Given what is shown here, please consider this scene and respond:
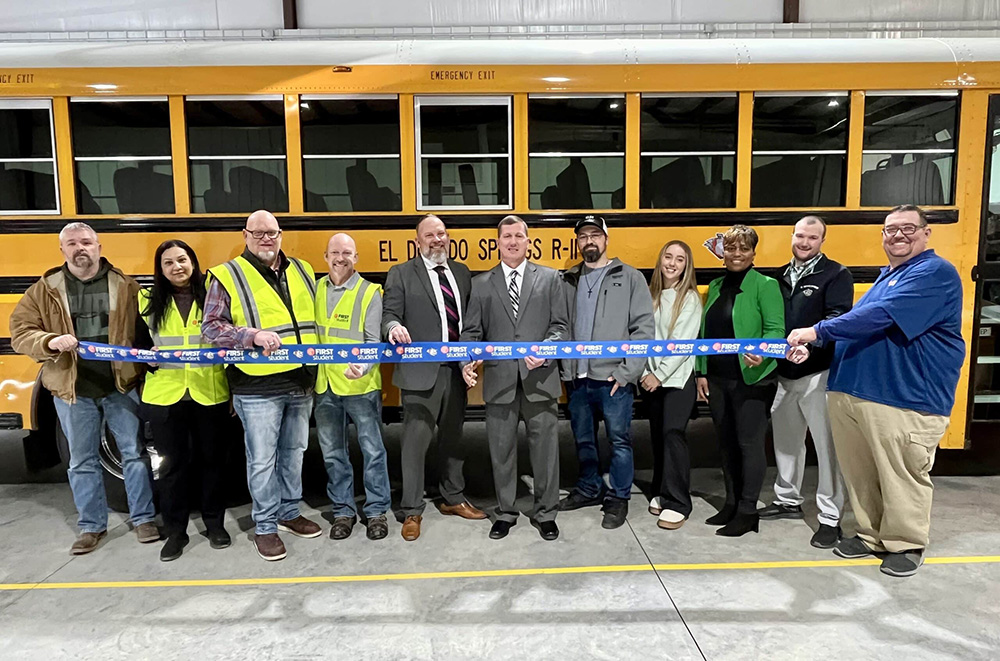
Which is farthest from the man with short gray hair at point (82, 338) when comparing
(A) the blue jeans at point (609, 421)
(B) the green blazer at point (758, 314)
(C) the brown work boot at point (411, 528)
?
(B) the green blazer at point (758, 314)

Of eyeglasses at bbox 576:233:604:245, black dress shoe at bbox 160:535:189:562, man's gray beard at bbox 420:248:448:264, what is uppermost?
eyeglasses at bbox 576:233:604:245

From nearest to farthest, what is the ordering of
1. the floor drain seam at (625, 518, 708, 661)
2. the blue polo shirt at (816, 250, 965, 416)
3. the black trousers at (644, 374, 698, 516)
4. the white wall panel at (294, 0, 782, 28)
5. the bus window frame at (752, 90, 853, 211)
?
1. the floor drain seam at (625, 518, 708, 661)
2. the blue polo shirt at (816, 250, 965, 416)
3. the black trousers at (644, 374, 698, 516)
4. the bus window frame at (752, 90, 853, 211)
5. the white wall panel at (294, 0, 782, 28)

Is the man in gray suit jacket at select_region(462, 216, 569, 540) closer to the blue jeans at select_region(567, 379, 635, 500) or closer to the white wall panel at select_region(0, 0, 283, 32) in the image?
the blue jeans at select_region(567, 379, 635, 500)

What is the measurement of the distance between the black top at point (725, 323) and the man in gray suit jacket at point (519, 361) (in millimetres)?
921

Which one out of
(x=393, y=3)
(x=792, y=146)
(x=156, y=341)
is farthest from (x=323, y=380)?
(x=393, y=3)

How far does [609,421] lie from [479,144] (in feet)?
6.41

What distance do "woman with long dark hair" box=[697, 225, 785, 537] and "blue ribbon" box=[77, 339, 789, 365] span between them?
191mm

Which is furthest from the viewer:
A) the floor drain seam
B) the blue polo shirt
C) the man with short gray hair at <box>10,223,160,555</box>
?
the man with short gray hair at <box>10,223,160,555</box>

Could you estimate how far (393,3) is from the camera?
8.41 meters

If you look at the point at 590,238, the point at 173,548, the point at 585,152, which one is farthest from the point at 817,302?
the point at 173,548

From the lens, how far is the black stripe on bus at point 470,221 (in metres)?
3.92

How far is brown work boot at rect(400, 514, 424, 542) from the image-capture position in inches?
145

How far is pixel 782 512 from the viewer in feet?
12.9

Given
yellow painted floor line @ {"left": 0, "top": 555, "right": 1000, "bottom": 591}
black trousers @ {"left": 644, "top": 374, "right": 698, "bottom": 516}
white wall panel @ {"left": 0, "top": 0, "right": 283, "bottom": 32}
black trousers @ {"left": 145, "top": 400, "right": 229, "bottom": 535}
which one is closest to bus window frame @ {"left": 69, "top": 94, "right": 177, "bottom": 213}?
black trousers @ {"left": 145, "top": 400, "right": 229, "bottom": 535}
